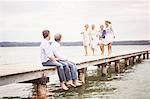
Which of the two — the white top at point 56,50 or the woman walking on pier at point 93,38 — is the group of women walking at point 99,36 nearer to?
the woman walking on pier at point 93,38

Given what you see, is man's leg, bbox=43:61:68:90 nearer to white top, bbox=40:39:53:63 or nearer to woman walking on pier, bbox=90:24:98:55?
white top, bbox=40:39:53:63

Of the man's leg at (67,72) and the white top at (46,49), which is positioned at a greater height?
the white top at (46,49)

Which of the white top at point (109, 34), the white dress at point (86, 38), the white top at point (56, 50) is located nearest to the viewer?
the white top at point (56, 50)

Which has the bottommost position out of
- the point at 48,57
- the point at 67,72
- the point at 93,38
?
the point at 67,72

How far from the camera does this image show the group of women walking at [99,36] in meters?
6.17

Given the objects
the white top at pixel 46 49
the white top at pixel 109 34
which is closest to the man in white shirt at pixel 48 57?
the white top at pixel 46 49

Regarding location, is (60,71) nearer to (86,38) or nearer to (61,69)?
(61,69)

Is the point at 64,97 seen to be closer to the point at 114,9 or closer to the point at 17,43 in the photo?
the point at 17,43

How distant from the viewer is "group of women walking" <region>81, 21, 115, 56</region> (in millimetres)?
6168

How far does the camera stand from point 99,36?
641cm

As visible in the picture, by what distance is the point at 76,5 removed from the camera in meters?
4.24

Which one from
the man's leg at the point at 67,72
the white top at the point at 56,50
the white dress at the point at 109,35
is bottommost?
the man's leg at the point at 67,72

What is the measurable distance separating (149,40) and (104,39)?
2.17 m

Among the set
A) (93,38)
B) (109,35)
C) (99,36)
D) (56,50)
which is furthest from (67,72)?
(93,38)
